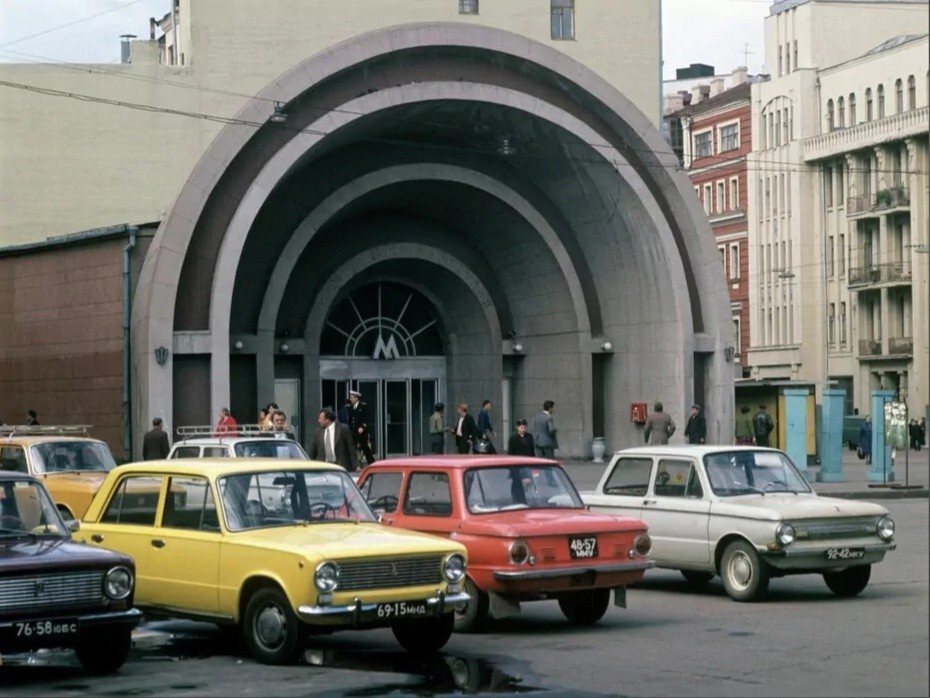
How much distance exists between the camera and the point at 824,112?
266ft

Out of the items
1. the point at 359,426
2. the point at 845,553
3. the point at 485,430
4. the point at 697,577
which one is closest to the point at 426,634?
the point at 845,553

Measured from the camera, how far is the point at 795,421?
3841 cm

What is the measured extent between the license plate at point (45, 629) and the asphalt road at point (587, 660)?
1.19 ft

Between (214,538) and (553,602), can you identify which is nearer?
(214,538)

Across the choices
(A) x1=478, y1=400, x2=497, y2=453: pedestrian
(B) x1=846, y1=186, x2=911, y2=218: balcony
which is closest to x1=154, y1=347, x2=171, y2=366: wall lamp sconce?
(A) x1=478, y1=400, x2=497, y2=453: pedestrian

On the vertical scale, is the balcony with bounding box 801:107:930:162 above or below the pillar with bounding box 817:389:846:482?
above

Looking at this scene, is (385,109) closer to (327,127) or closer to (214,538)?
(327,127)

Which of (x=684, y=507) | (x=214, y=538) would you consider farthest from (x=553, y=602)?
(x=214, y=538)

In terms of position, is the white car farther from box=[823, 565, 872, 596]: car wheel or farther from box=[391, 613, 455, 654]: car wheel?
box=[391, 613, 455, 654]: car wheel

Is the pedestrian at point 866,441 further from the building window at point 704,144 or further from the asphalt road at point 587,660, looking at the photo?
the building window at point 704,144

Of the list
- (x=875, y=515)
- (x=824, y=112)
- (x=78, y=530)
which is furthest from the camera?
(x=824, y=112)

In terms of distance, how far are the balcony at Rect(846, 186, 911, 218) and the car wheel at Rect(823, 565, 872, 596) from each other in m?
57.9

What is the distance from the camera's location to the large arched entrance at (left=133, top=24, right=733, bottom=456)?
37.9 meters

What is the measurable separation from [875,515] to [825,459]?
21345 mm
